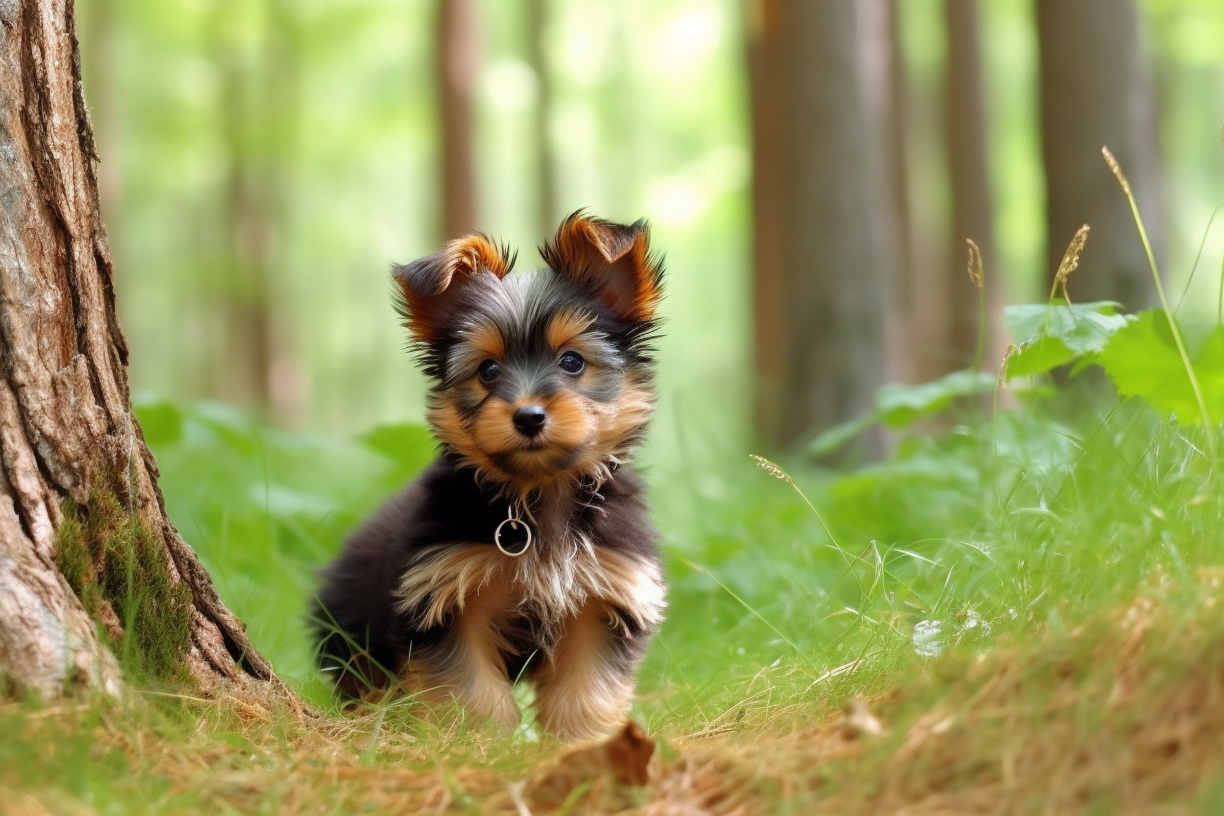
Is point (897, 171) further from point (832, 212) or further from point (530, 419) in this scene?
point (530, 419)

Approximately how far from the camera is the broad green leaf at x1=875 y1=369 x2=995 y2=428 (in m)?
4.97

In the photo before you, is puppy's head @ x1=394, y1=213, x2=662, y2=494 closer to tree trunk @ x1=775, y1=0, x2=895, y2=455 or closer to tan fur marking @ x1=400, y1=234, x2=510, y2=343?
tan fur marking @ x1=400, y1=234, x2=510, y2=343

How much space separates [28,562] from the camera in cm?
282

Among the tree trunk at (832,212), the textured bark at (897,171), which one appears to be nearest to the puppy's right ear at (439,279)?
the tree trunk at (832,212)

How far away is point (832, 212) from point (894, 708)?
6.37m

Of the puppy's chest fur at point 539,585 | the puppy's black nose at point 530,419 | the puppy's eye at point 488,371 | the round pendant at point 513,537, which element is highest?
the puppy's eye at point 488,371

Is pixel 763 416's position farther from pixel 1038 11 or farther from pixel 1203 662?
pixel 1203 662

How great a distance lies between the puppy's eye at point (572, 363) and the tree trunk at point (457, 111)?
9.05 metres

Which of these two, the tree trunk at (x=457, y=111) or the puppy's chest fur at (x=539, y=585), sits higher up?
the tree trunk at (x=457, y=111)

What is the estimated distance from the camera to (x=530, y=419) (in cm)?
350

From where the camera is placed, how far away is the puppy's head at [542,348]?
142 inches

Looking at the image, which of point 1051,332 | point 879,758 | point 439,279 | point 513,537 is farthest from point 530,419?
point 1051,332

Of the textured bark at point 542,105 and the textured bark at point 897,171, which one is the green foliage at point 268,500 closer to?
the textured bark at point 897,171

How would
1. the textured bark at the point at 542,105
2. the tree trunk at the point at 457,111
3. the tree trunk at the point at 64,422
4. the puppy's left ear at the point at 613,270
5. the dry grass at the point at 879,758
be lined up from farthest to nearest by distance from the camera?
the textured bark at the point at 542,105
the tree trunk at the point at 457,111
the puppy's left ear at the point at 613,270
the tree trunk at the point at 64,422
the dry grass at the point at 879,758
